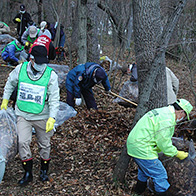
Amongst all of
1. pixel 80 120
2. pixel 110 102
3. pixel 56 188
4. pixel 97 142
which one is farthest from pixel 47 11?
pixel 56 188

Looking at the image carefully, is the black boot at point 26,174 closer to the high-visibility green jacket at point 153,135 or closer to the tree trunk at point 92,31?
the high-visibility green jacket at point 153,135

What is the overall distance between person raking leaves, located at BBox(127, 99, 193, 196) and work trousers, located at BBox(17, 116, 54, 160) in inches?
48.2

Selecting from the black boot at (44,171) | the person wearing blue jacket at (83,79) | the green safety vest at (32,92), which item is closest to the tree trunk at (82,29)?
the person wearing blue jacket at (83,79)

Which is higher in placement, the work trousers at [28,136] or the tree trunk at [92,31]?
the tree trunk at [92,31]

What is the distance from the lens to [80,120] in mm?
5328

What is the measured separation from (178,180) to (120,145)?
142 cm

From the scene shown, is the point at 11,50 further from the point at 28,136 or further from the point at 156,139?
the point at 156,139

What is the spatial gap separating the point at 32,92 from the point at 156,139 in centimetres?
173

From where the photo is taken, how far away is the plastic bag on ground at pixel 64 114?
17.2 feet

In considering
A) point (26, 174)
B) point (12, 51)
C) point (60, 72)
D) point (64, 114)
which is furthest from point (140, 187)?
point (12, 51)

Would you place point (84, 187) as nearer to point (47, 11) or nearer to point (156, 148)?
point (156, 148)

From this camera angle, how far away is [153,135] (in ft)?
9.63

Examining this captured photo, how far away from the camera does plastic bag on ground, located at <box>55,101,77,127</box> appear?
5.25 meters

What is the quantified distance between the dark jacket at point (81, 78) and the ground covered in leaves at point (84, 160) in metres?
0.60
